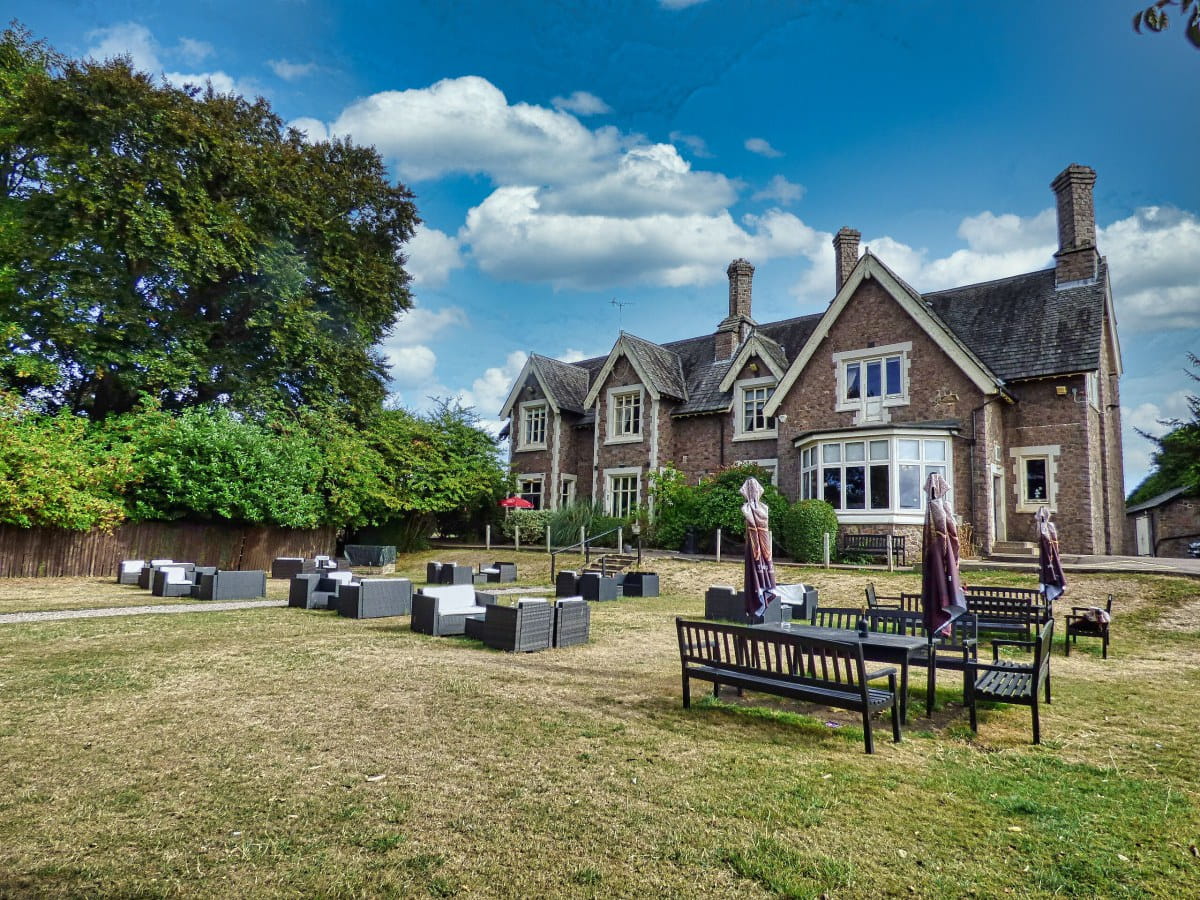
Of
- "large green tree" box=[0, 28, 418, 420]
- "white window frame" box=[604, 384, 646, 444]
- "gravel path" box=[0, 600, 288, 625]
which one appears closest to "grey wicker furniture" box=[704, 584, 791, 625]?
"gravel path" box=[0, 600, 288, 625]

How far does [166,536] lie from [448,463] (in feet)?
36.0

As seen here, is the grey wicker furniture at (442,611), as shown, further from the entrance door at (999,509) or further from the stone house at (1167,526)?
the stone house at (1167,526)

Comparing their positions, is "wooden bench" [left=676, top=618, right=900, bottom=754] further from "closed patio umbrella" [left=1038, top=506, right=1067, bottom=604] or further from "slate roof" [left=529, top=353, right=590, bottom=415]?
"slate roof" [left=529, top=353, right=590, bottom=415]

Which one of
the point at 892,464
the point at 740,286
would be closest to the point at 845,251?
the point at 740,286

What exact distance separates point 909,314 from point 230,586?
21.0m

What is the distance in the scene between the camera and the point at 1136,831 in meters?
Result: 3.73

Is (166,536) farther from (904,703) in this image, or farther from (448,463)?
(904,703)

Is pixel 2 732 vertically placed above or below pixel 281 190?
below

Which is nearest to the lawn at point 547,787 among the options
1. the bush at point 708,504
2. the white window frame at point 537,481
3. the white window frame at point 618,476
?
the bush at point 708,504

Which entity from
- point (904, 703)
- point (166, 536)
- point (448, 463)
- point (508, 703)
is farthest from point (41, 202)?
point (904, 703)

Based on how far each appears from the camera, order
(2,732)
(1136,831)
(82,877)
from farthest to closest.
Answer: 1. (2,732)
2. (1136,831)
3. (82,877)

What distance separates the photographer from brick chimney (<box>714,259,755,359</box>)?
28.8m

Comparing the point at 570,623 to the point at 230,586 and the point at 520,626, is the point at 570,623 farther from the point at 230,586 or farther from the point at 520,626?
the point at 230,586

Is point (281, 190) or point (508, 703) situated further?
point (281, 190)
